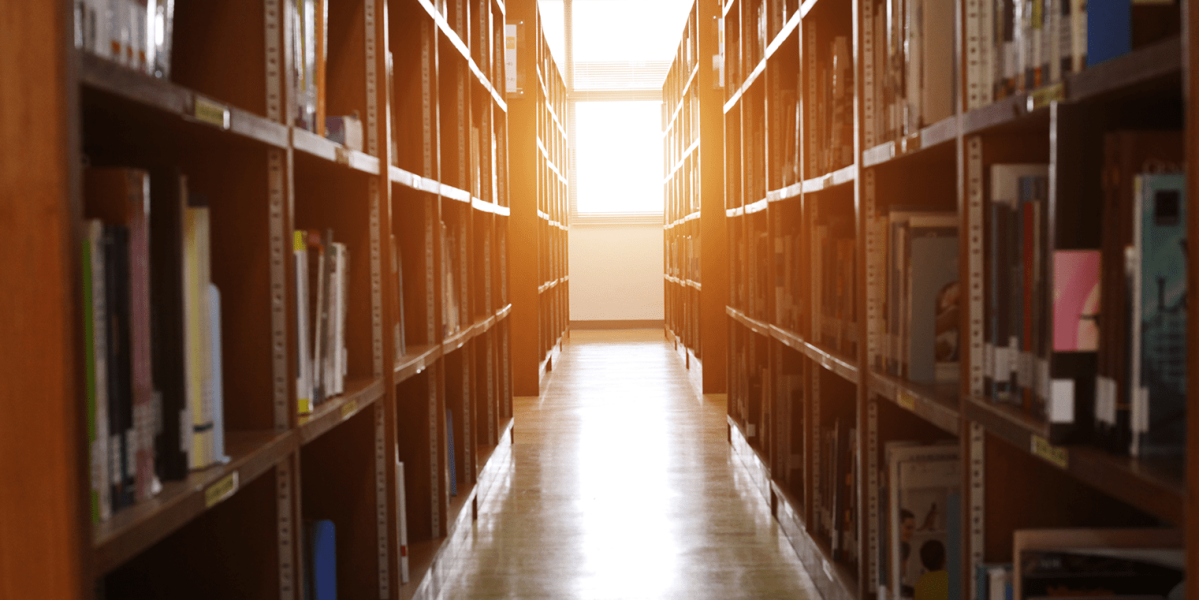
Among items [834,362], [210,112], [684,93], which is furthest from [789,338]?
[684,93]

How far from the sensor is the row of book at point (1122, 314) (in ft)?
3.38

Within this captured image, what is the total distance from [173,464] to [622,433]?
132 inches

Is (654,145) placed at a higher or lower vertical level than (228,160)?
higher

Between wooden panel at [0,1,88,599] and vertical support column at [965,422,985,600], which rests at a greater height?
wooden panel at [0,1,88,599]

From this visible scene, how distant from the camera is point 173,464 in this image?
112 cm

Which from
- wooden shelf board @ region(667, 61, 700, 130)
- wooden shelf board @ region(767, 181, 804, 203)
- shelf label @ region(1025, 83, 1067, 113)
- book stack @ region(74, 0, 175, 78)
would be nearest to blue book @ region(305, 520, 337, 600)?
book stack @ region(74, 0, 175, 78)

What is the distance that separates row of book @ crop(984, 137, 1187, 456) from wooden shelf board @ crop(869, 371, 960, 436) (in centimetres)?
24

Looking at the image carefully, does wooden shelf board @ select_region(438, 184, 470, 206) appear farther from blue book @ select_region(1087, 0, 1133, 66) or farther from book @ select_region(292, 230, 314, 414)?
blue book @ select_region(1087, 0, 1133, 66)

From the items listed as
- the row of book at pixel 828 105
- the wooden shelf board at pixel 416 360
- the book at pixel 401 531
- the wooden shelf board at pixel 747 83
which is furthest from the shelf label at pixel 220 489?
the wooden shelf board at pixel 747 83

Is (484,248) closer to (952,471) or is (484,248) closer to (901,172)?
(901,172)

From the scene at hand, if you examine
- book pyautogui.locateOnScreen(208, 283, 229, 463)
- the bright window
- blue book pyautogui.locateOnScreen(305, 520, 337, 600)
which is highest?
the bright window

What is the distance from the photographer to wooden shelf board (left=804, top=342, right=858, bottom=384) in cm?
210

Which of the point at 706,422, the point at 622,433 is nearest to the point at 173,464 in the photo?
the point at 622,433

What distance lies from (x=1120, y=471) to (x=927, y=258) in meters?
0.83
